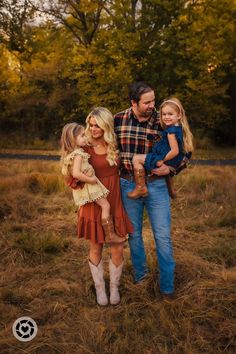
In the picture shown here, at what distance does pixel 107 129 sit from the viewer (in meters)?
3.45

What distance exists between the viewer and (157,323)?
3377 mm

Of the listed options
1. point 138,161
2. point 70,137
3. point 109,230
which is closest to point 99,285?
point 109,230

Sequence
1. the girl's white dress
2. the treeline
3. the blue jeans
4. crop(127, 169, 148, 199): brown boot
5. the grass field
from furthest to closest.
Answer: the treeline, the blue jeans, crop(127, 169, 148, 199): brown boot, the girl's white dress, the grass field

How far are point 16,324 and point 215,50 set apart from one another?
18000mm

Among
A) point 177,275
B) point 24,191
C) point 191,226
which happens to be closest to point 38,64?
point 24,191

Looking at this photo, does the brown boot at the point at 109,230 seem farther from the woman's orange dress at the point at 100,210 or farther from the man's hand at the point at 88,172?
the man's hand at the point at 88,172

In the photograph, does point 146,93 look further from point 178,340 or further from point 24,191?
point 24,191

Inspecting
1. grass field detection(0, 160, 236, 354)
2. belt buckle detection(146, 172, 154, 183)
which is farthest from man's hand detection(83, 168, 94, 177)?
grass field detection(0, 160, 236, 354)

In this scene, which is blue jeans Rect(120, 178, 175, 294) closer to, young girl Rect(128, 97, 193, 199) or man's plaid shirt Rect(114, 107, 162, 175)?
young girl Rect(128, 97, 193, 199)

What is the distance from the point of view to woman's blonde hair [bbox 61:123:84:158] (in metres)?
3.49

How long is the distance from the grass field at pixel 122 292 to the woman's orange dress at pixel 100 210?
630 millimetres

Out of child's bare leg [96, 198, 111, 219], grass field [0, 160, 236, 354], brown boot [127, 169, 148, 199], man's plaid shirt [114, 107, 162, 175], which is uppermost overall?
man's plaid shirt [114, 107, 162, 175]

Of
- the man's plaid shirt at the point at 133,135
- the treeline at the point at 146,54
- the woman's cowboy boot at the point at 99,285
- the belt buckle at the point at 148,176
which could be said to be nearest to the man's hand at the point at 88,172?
the man's plaid shirt at the point at 133,135

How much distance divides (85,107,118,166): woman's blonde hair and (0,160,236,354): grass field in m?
1.24
